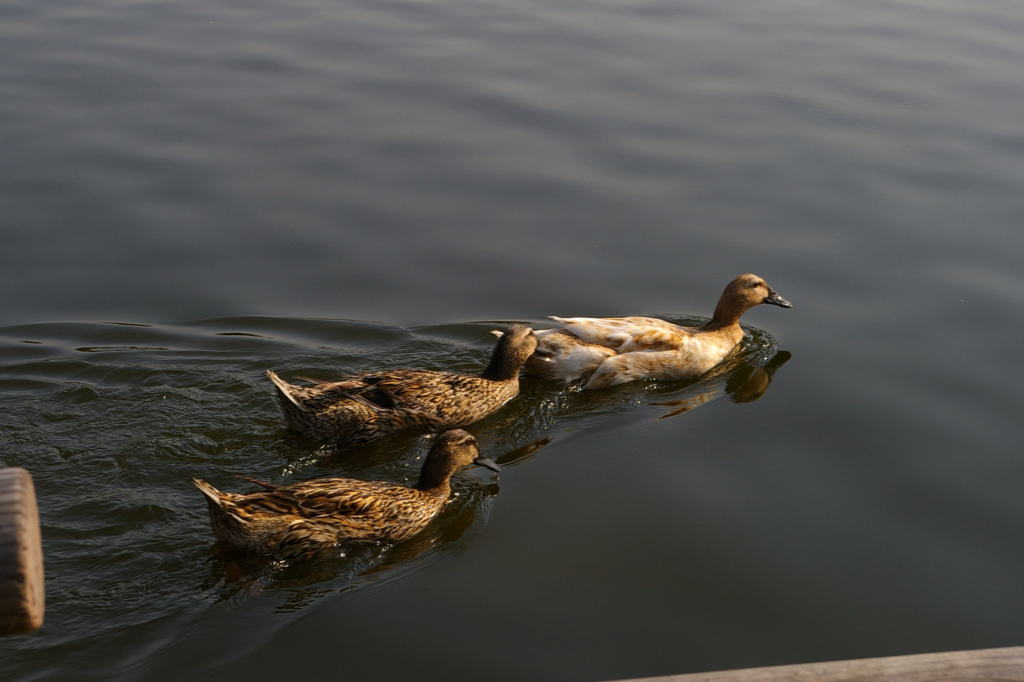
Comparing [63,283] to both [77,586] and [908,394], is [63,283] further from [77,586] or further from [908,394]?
[908,394]

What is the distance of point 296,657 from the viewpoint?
4457 millimetres

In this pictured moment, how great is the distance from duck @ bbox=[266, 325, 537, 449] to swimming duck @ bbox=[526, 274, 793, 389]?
39 cm

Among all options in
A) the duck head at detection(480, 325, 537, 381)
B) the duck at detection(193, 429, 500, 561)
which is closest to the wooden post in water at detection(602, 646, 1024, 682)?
the duck at detection(193, 429, 500, 561)

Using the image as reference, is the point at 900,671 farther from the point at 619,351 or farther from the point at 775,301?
the point at 775,301

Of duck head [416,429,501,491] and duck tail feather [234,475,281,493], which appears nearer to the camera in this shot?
duck tail feather [234,475,281,493]

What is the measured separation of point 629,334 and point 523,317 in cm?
101

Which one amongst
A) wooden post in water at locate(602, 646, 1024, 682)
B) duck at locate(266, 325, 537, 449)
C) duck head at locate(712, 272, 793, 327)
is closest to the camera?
wooden post in water at locate(602, 646, 1024, 682)

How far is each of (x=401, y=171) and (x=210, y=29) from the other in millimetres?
6122

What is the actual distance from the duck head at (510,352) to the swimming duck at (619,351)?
1.24 feet

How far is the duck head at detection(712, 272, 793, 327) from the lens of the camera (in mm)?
8055

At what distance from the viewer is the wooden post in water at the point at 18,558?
1.97 meters

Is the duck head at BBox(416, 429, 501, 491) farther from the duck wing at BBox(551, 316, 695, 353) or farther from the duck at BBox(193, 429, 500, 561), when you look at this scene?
the duck wing at BBox(551, 316, 695, 353)

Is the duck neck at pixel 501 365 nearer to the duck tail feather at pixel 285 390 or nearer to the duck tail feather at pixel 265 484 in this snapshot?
the duck tail feather at pixel 285 390

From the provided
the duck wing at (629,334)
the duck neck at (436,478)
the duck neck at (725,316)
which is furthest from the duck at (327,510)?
the duck neck at (725,316)
